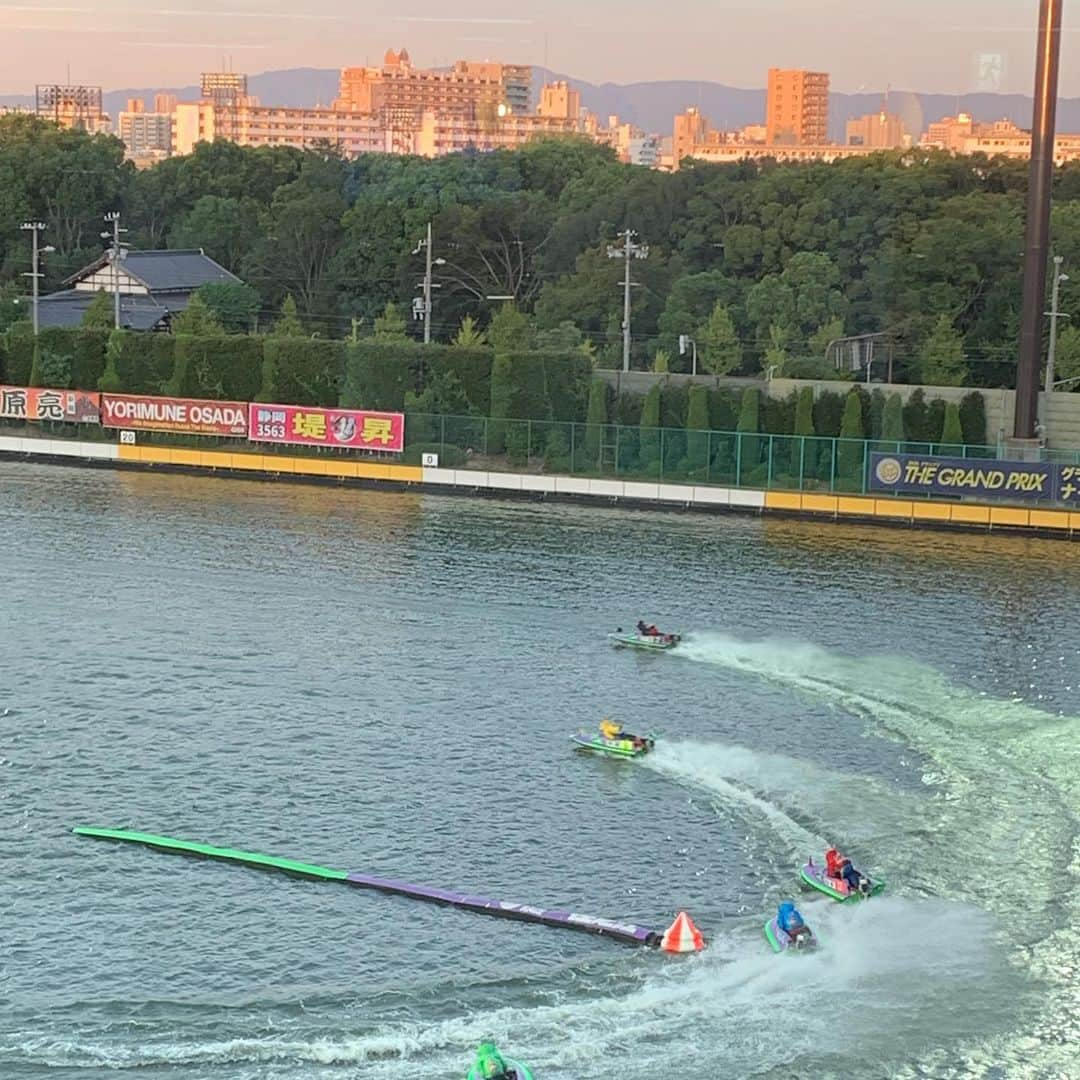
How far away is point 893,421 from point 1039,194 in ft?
37.3

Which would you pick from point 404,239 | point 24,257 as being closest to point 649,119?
point 404,239

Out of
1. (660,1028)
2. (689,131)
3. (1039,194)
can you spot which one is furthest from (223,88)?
(660,1028)

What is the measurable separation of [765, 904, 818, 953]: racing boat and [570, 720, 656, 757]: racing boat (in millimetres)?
10038

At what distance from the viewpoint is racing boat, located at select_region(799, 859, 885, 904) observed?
3020cm

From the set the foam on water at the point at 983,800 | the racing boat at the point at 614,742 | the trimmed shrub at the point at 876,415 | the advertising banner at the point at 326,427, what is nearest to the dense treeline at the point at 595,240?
the trimmed shrub at the point at 876,415

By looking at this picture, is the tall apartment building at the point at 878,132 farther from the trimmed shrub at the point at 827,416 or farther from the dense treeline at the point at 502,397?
the trimmed shrub at the point at 827,416

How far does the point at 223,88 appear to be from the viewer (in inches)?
5271

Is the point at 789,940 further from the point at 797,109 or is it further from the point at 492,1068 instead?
the point at 797,109

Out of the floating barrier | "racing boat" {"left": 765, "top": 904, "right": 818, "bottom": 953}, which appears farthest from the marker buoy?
"racing boat" {"left": 765, "top": 904, "right": 818, "bottom": 953}

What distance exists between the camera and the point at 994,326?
93375mm

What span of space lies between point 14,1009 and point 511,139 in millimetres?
128561

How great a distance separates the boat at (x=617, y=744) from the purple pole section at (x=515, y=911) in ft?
28.0

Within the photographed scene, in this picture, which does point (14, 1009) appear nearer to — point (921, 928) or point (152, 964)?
point (152, 964)

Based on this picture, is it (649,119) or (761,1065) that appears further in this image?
(649,119)
